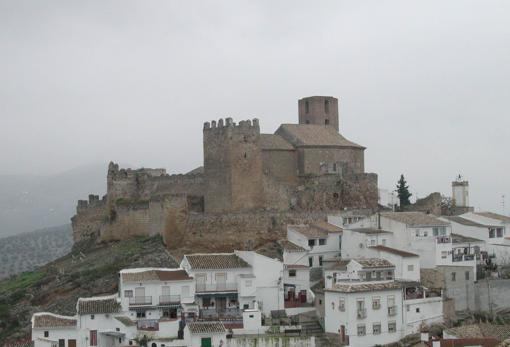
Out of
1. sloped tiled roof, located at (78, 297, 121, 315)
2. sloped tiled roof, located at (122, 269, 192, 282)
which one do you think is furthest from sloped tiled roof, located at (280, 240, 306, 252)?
sloped tiled roof, located at (78, 297, 121, 315)

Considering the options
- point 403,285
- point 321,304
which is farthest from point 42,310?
point 403,285

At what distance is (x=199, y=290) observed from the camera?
140ft

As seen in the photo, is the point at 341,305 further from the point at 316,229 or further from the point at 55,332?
the point at 55,332

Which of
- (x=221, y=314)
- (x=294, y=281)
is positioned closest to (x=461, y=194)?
(x=294, y=281)

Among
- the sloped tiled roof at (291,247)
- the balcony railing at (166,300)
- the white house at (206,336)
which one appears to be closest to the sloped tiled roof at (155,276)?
the balcony railing at (166,300)

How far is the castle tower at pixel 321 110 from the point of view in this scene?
62.4 m

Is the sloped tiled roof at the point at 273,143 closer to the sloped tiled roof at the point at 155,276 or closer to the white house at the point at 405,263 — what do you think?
the white house at the point at 405,263

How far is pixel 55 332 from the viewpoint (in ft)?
130

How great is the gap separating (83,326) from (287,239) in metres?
14.1

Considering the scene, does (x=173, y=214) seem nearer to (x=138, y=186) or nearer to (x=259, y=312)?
(x=138, y=186)

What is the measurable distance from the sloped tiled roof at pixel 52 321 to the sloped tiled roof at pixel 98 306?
0.87 metres

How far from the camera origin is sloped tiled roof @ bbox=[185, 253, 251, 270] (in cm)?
4306

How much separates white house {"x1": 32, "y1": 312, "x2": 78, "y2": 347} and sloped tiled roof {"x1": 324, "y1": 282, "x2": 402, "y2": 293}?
12.4 m

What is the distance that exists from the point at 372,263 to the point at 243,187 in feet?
32.8
